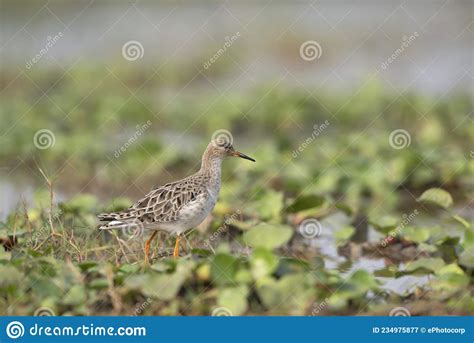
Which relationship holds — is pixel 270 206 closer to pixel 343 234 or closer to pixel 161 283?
pixel 343 234

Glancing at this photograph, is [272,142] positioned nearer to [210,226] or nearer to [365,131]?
[365,131]

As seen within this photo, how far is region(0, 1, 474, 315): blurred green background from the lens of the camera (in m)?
6.15

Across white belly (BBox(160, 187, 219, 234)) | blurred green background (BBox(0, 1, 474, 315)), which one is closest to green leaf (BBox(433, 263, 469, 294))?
blurred green background (BBox(0, 1, 474, 315))

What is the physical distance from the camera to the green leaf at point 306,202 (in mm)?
8148

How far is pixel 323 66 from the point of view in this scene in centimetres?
1380

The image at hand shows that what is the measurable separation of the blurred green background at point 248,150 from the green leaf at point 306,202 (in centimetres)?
Result: 1

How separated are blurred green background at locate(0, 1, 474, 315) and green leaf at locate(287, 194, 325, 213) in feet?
0.04

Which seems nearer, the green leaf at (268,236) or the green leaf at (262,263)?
the green leaf at (262,263)

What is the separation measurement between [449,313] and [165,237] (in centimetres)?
198

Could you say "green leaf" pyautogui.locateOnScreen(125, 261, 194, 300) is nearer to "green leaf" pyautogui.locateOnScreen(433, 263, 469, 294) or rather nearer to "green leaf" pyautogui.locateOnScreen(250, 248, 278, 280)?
"green leaf" pyautogui.locateOnScreen(250, 248, 278, 280)

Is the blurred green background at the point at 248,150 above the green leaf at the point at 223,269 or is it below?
above

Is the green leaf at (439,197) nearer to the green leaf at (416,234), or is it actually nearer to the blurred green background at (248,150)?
the blurred green background at (248,150)

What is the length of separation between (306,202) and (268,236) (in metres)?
1.53

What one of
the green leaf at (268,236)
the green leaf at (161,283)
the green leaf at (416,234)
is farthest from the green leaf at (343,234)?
the green leaf at (161,283)
